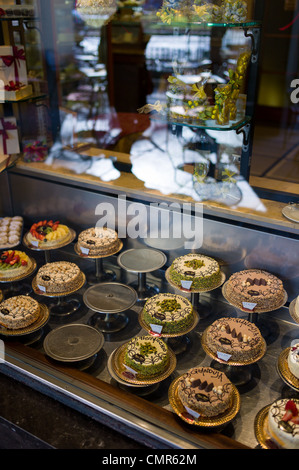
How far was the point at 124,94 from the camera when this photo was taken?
555cm

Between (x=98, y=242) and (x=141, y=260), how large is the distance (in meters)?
0.29

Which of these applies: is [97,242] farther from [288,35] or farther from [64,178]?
[288,35]

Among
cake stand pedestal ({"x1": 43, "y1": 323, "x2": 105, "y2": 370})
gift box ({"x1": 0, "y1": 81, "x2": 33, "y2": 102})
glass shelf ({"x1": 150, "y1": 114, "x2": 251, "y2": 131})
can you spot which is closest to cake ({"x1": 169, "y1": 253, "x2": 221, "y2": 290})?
cake stand pedestal ({"x1": 43, "y1": 323, "x2": 105, "y2": 370})

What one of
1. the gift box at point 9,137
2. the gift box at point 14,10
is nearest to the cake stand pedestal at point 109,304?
the gift box at point 9,137

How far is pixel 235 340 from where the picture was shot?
2133mm

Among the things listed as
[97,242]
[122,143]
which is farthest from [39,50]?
[97,242]

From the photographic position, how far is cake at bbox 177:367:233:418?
5.98 feet

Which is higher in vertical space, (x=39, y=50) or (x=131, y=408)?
(x=39, y=50)

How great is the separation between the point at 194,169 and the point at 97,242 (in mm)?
755

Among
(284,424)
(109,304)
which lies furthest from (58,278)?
(284,424)

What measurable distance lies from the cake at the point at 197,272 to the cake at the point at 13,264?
927 millimetres

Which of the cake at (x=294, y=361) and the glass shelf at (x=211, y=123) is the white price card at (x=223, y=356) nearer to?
the cake at (x=294, y=361)

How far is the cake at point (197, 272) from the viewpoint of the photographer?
8.17ft

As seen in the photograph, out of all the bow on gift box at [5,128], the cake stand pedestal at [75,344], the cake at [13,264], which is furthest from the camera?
the bow on gift box at [5,128]
